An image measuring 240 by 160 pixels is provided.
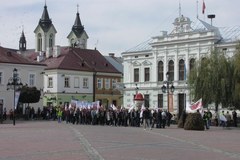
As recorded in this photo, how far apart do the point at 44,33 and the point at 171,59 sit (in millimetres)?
56481

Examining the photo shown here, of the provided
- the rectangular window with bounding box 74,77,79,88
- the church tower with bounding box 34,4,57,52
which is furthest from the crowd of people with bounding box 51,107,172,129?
the church tower with bounding box 34,4,57,52

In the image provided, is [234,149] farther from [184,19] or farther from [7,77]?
[7,77]

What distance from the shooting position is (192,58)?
59.8m

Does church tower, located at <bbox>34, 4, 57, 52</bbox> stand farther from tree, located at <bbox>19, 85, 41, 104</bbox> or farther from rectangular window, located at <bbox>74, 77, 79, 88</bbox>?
tree, located at <bbox>19, 85, 41, 104</bbox>

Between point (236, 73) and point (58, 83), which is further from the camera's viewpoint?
point (58, 83)

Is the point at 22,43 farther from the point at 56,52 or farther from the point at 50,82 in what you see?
the point at 50,82

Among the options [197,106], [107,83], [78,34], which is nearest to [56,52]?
[107,83]

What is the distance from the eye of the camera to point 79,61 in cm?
8000

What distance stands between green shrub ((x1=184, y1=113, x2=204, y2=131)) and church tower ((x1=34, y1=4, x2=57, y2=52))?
3169 inches

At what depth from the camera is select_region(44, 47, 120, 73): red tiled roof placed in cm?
7675

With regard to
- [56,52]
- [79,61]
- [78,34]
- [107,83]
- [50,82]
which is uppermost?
[78,34]

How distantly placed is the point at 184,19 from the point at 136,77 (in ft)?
35.4

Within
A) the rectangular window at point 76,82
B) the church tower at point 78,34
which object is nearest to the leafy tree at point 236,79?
the rectangular window at point 76,82

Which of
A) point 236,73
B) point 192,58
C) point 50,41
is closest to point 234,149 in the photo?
point 236,73
